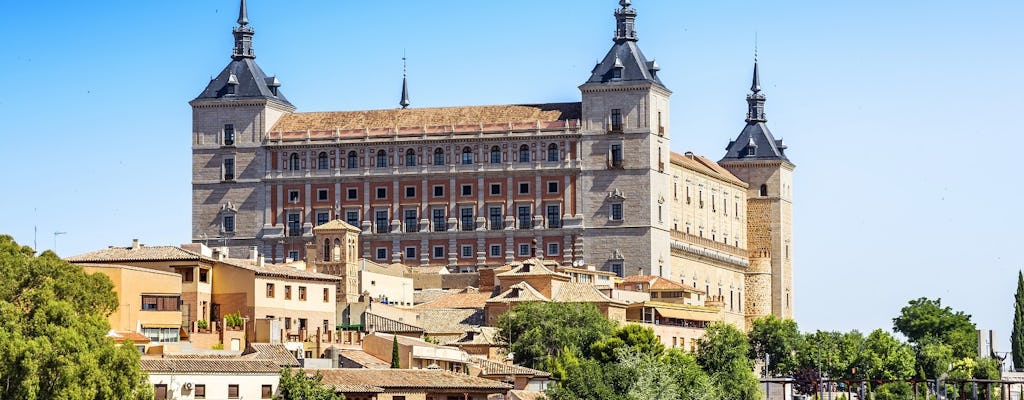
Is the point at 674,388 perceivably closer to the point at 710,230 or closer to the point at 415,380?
the point at 415,380

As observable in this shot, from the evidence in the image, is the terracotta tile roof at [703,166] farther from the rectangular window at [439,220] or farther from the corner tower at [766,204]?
the rectangular window at [439,220]

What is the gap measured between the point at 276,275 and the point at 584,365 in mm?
18100

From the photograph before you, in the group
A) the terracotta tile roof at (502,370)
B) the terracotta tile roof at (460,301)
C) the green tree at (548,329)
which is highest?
the terracotta tile roof at (460,301)

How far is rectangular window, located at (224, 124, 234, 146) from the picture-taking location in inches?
6147

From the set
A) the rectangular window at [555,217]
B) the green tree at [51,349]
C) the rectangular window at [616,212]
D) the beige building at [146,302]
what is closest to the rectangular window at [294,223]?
the rectangular window at [555,217]

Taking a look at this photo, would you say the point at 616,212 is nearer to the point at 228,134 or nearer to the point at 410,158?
the point at 410,158

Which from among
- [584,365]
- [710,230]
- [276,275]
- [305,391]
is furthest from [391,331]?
[710,230]

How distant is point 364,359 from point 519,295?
74.5ft

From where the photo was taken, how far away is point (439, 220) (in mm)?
152250

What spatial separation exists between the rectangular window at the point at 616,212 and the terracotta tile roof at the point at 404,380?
55.5 metres

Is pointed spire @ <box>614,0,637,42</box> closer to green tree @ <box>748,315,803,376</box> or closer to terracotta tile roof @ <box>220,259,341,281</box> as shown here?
green tree @ <box>748,315,803,376</box>

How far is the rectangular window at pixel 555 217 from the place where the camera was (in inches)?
5901

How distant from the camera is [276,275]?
360 ft

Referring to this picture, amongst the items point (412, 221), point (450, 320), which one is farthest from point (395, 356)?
point (412, 221)
